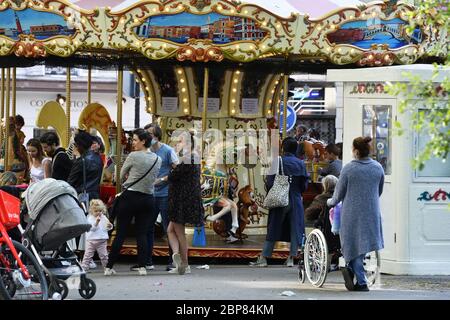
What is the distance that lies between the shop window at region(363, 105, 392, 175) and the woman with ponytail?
1930 mm

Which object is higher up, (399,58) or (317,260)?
(399,58)

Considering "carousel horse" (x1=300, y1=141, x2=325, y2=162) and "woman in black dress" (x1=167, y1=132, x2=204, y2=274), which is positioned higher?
"carousel horse" (x1=300, y1=141, x2=325, y2=162)

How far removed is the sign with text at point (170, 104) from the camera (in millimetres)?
20844

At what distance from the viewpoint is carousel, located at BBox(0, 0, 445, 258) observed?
18125mm

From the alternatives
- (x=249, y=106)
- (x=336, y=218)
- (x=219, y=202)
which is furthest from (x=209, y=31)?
(x=336, y=218)

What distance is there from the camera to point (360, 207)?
548 inches

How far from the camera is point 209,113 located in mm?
20719

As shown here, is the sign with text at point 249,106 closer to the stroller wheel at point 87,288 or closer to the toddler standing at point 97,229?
the toddler standing at point 97,229

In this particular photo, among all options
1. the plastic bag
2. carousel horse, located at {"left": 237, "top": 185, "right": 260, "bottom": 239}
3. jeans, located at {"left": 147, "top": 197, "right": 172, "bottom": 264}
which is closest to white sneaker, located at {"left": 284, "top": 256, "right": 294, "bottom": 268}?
carousel horse, located at {"left": 237, "top": 185, "right": 260, "bottom": 239}

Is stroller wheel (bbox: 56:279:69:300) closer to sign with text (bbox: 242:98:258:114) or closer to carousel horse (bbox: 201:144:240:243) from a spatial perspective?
carousel horse (bbox: 201:144:240:243)
